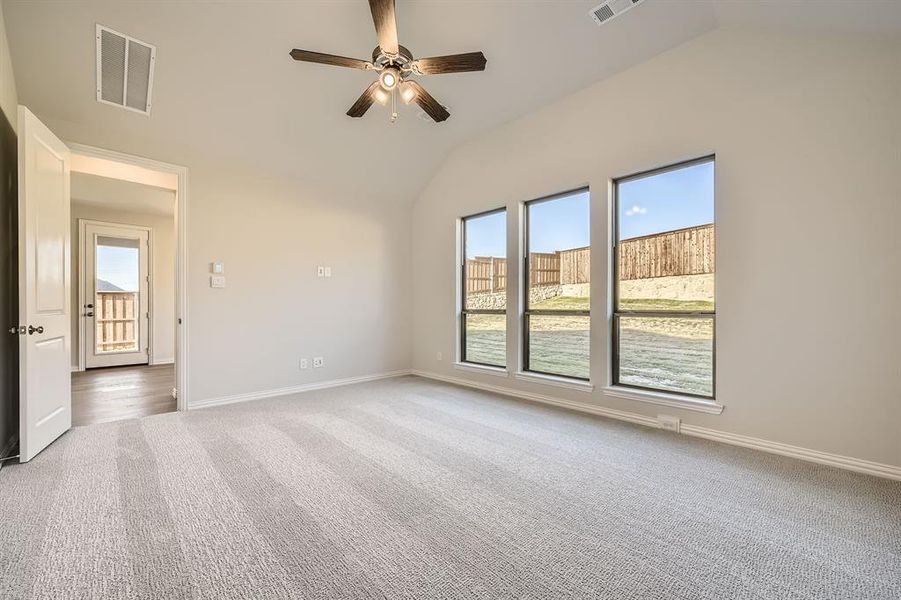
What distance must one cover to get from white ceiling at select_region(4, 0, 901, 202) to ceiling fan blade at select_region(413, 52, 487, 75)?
2.63 feet

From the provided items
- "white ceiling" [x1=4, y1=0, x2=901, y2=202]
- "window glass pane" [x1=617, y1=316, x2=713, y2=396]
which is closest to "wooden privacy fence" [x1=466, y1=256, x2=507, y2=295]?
"window glass pane" [x1=617, y1=316, x2=713, y2=396]

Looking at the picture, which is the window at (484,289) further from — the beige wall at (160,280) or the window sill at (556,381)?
the beige wall at (160,280)

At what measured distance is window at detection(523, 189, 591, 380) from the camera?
400 cm

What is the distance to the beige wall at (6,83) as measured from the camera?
2.64m

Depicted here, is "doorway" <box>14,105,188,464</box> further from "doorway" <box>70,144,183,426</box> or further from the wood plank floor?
"doorway" <box>70,144,183,426</box>

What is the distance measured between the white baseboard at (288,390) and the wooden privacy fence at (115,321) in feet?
13.8

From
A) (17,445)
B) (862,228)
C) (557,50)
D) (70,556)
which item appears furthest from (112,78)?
(862,228)

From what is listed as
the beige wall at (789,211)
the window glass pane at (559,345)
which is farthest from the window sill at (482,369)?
the beige wall at (789,211)

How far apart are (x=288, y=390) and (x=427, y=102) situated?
3.57m

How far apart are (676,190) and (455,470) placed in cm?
297

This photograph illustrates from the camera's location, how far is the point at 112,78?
3182 mm

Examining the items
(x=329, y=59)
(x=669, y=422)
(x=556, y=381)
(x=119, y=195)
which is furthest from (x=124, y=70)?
(x=669, y=422)

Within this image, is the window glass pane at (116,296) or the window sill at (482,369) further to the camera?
the window glass pane at (116,296)

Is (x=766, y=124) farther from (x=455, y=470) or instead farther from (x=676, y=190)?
(x=455, y=470)
